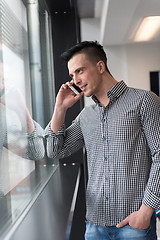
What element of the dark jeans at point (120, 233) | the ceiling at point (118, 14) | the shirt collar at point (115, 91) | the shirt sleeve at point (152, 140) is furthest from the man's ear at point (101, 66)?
the ceiling at point (118, 14)

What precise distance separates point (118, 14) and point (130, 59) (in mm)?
1561

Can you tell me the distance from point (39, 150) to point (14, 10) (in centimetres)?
74

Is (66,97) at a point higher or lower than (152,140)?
higher

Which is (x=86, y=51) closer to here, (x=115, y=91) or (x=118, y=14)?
(x=115, y=91)

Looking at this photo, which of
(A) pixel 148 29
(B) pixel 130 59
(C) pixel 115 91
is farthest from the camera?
(B) pixel 130 59

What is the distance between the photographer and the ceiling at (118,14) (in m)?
3.26

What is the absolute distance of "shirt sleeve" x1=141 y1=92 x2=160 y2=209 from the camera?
1.27 metres

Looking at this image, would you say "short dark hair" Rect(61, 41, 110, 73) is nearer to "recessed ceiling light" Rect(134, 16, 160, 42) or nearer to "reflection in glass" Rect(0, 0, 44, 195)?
"reflection in glass" Rect(0, 0, 44, 195)

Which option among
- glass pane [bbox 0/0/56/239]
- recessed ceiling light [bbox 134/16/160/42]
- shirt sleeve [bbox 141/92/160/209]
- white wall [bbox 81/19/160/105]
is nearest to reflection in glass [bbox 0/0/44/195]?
glass pane [bbox 0/0/56/239]

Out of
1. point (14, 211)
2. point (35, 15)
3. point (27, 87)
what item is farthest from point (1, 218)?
point (35, 15)

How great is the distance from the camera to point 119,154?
4.47 feet

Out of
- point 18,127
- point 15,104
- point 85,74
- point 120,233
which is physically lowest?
point 120,233

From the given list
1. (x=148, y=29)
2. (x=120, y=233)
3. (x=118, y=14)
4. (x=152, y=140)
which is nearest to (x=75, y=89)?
(x=152, y=140)

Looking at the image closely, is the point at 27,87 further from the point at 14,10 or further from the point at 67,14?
the point at 67,14
